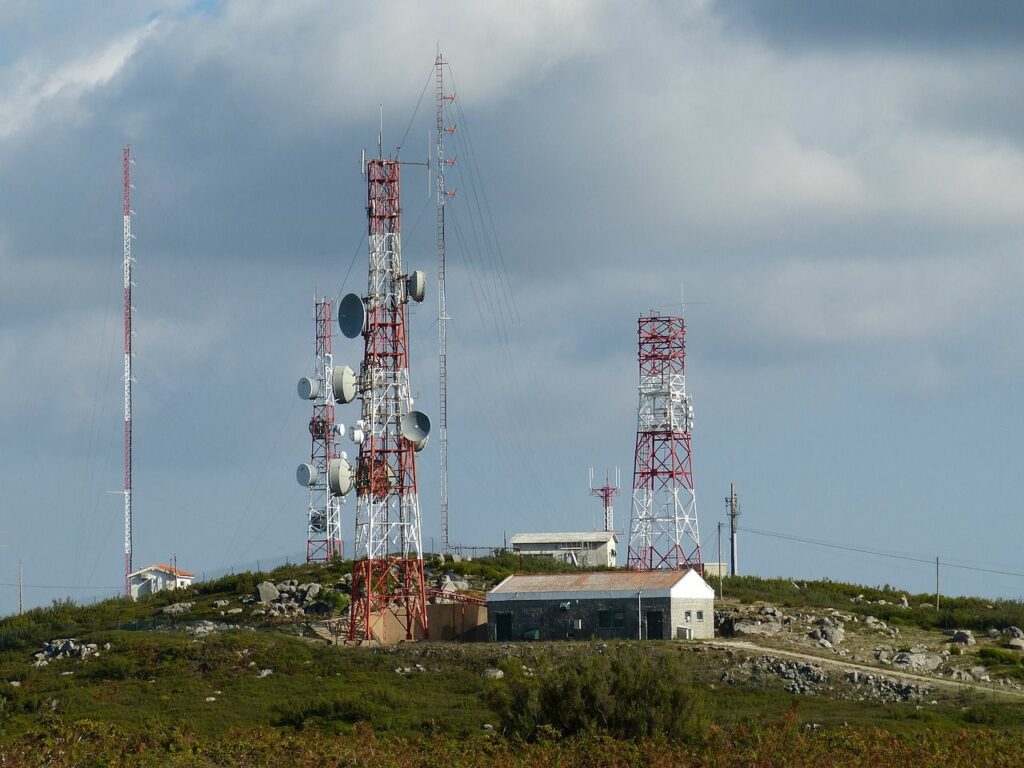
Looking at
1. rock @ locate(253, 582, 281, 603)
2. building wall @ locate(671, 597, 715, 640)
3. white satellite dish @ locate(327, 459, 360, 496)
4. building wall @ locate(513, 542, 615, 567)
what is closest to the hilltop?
rock @ locate(253, 582, 281, 603)

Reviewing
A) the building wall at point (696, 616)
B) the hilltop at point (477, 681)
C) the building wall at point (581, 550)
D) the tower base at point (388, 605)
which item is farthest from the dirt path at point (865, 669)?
the building wall at point (581, 550)

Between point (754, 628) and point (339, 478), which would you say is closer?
point (339, 478)

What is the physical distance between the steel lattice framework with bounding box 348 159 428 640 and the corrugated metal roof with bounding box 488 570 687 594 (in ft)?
12.3

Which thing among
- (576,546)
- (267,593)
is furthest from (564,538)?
(267,593)

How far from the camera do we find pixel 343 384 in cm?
6262

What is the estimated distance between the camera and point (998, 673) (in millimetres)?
59688

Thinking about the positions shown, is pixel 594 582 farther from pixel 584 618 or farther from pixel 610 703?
pixel 610 703

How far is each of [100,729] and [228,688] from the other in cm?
1326

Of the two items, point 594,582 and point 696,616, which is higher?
point 594,582

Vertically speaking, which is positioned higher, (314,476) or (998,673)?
(314,476)

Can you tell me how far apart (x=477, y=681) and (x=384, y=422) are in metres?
11.7

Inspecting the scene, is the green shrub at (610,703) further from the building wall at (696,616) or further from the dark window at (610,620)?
the dark window at (610,620)

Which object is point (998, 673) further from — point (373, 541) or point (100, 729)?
point (100, 729)

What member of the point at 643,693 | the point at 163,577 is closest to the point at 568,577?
the point at 643,693
